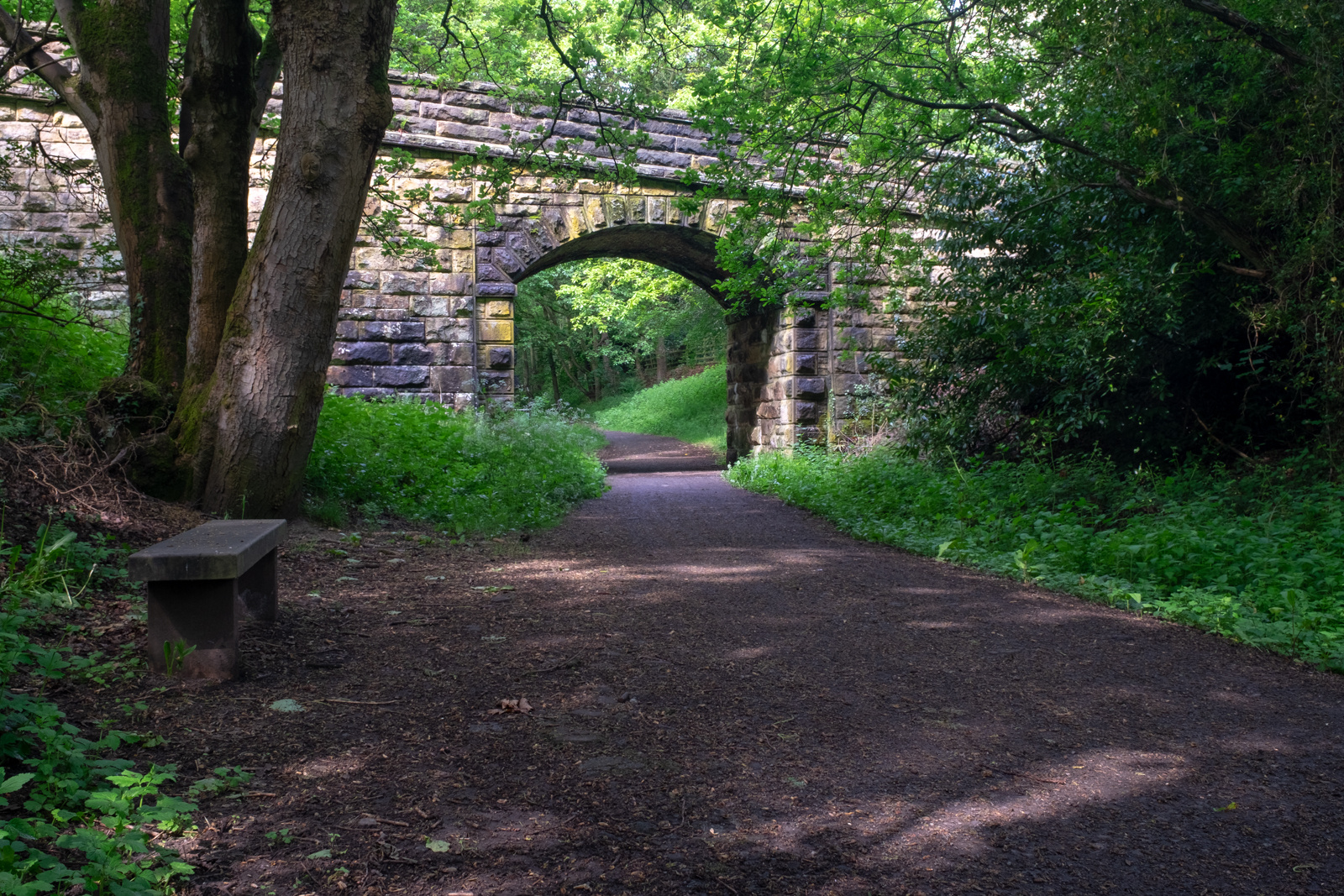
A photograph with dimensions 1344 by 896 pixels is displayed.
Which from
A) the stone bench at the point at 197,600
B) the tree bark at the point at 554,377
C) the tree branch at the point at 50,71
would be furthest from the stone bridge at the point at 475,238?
the tree bark at the point at 554,377

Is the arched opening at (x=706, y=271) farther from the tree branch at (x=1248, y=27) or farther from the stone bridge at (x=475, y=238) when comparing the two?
the tree branch at (x=1248, y=27)

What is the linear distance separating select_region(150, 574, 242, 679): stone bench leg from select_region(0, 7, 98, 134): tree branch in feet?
15.2

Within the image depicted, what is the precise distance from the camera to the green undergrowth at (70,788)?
5.98 feet

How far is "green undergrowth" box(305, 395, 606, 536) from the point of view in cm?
742

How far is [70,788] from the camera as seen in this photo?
2.15 m

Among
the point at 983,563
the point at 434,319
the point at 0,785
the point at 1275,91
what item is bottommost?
the point at 983,563

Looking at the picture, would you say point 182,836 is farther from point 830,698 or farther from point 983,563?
point 983,563

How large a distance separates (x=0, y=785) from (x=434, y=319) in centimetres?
971

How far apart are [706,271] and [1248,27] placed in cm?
909

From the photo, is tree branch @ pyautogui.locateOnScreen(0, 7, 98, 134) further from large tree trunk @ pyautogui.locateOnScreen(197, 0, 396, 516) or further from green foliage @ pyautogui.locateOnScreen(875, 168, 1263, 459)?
green foliage @ pyautogui.locateOnScreen(875, 168, 1263, 459)

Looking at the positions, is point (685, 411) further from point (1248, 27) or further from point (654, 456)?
point (1248, 27)

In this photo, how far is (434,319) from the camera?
36.5 ft

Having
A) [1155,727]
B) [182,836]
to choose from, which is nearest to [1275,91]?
[1155,727]

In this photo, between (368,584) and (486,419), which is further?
(486,419)
